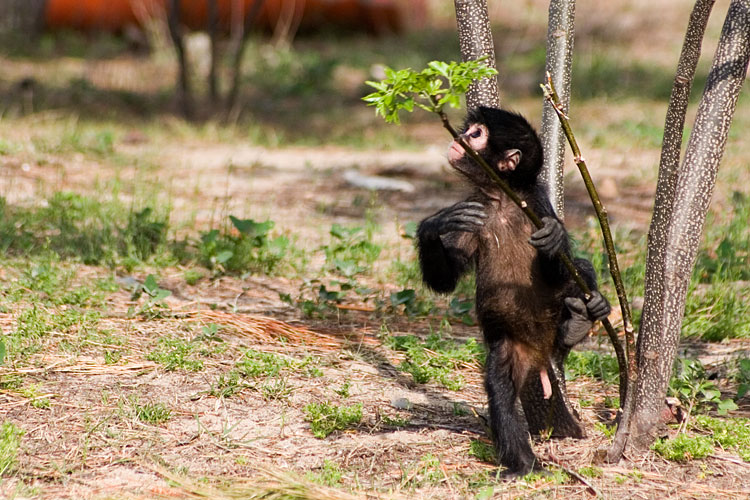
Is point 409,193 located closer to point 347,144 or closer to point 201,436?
point 347,144

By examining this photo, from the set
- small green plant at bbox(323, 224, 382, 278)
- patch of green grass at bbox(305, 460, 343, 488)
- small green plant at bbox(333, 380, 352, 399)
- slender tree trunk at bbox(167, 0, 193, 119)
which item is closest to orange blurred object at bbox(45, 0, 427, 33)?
slender tree trunk at bbox(167, 0, 193, 119)

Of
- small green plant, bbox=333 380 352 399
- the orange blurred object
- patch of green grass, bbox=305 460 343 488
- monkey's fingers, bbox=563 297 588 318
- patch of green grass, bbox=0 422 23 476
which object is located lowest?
patch of green grass, bbox=0 422 23 476

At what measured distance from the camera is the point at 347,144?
410 inches

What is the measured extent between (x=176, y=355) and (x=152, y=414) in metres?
0.53

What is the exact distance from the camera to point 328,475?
3549mm

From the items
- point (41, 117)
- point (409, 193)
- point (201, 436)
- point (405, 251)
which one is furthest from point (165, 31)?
point (201, 436)

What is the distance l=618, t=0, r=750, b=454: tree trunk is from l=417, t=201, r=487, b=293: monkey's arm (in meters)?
0.73

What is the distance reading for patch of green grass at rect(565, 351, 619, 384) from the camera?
4763 mm

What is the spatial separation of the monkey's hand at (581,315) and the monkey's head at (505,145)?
0.57 meters

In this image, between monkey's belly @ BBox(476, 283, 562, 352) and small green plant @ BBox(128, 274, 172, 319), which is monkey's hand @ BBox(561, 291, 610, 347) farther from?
small green plant @ BBox(128, 274, 172, 319)

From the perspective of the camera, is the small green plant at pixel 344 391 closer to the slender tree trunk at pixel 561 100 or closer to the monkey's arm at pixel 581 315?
the monkey's arm at pixel 581 315

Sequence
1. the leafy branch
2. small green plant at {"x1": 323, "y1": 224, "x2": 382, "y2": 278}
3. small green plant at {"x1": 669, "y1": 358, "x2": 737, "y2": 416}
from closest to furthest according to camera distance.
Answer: the leafy branch < small green plant at {"x1": 669, "y1": 358, "x2": 737, "y2": 416} < small green plant at {"x1": 323, "y1": 224, "x2": 382, "y2": 278}

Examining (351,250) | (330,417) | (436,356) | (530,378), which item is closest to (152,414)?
(330,417)

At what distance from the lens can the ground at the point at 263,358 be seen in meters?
3.62
